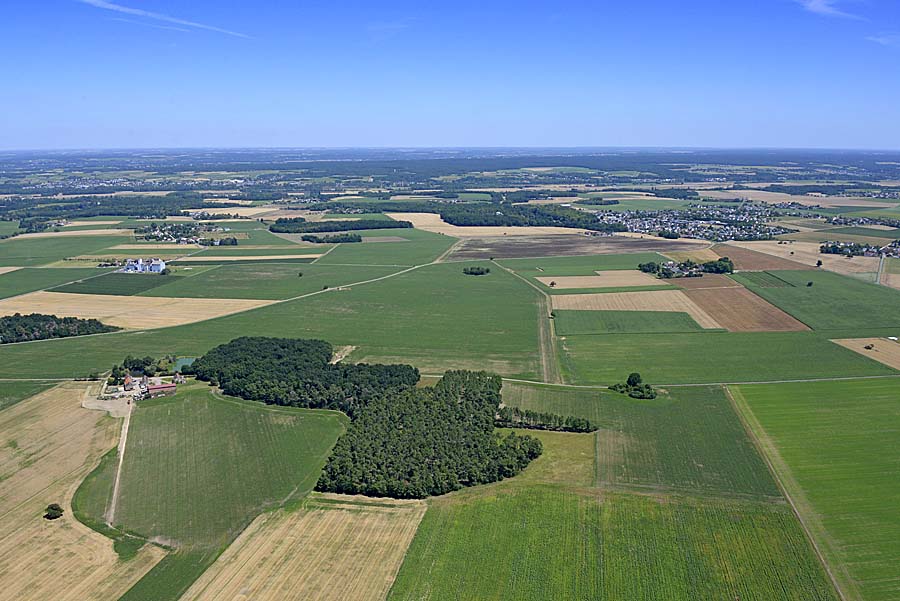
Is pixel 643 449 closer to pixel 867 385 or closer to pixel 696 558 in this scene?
pixel 696 558

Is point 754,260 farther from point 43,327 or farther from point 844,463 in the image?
point 43,327

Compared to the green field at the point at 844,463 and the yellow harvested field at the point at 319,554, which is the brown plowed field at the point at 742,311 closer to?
the green field at the point at 844,463

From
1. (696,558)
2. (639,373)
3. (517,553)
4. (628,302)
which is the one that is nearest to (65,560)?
(517,553)

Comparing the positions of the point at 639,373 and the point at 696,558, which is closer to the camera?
the point at 696,558

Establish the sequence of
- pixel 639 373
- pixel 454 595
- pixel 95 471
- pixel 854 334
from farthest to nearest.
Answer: pixel 854 334 → pixel 639 373 → pixel 95 471 → pixel 454 595

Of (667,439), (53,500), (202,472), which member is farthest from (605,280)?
(53,500)

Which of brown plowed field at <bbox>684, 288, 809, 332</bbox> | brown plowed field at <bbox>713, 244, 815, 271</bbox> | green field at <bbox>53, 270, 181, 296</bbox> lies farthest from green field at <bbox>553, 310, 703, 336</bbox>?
green field at <bbox>53, 270, 181, 296</bbox>

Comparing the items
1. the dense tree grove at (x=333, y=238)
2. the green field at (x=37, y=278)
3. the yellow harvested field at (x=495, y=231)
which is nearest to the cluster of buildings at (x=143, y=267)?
the green field at (x=37, y=278)
